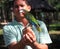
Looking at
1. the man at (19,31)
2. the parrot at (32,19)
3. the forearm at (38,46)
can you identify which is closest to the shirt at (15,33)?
the man at (19,31)

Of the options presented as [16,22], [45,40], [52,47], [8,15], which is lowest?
[8,15]

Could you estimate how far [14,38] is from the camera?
3.27 meters

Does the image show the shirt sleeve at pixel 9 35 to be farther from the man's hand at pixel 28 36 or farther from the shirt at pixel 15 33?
the man's hand at pixel 28 36

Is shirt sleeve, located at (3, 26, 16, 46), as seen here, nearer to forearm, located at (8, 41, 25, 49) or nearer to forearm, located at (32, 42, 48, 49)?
forearm, located at (8, 41, 25, 49)

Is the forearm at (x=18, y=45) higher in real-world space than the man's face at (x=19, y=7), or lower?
lower

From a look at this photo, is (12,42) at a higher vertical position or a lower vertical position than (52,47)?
higher

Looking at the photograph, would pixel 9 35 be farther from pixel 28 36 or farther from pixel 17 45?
pixel 28 36

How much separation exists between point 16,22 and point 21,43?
1.50 feet

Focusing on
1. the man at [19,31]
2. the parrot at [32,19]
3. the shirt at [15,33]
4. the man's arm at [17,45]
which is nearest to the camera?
the parrot at [32,19]

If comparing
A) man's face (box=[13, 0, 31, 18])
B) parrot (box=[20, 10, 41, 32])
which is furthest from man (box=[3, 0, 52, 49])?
parrot (box=[20, 10, 41, 32])

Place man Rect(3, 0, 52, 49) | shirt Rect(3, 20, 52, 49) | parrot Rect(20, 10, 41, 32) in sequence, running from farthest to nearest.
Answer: shirt Rect(3, 20, 52, 49) < man Rect(3, 0, 52, 49) < parrot Rect(20, 10, 41, 32)

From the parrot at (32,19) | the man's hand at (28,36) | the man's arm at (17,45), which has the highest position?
the parrot at (32,19)

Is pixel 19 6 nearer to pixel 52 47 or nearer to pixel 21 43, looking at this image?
pixel 21 43

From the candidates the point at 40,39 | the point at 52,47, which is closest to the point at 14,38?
the point at 40,39
